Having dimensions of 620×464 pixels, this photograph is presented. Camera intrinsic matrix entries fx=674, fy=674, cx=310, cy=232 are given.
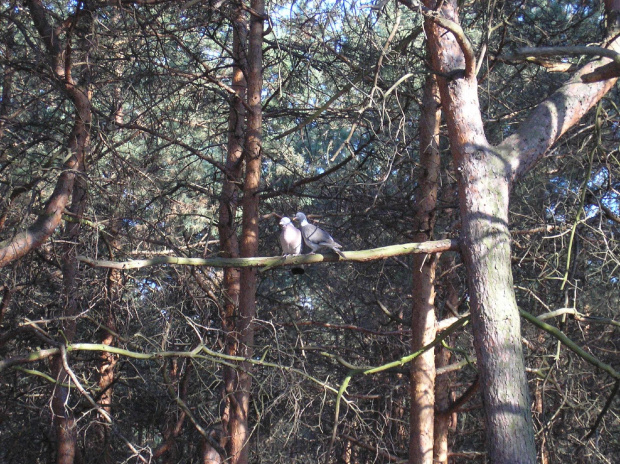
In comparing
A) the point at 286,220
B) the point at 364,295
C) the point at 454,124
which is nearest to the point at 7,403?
the point at 286,220

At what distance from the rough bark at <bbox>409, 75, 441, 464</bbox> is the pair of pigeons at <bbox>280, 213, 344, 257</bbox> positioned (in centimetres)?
118

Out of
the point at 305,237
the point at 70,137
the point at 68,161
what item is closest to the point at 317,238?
the point at 305,237

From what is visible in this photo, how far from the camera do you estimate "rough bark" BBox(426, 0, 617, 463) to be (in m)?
3.90

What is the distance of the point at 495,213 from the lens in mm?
4297

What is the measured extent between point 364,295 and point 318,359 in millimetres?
1196

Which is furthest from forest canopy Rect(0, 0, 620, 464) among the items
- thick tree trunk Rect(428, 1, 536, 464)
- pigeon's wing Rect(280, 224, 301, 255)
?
pigeon's wing Rect(280, 224, 301, 255)

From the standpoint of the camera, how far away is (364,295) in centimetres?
1006

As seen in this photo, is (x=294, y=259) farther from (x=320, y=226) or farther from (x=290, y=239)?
(x=320, y=226)

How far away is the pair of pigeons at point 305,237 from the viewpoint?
19.5ft

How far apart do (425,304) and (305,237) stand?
1621mm

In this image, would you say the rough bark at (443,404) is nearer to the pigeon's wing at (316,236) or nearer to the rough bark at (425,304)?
the rough bark at (425,304)

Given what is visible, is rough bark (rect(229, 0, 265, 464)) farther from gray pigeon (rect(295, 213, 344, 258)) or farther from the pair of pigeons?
gray pigeon (rect(295, 213, 344, 258))

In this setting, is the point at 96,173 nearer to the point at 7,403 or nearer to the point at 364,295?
the point at 7,403

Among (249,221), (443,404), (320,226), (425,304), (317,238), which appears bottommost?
(443,404)
